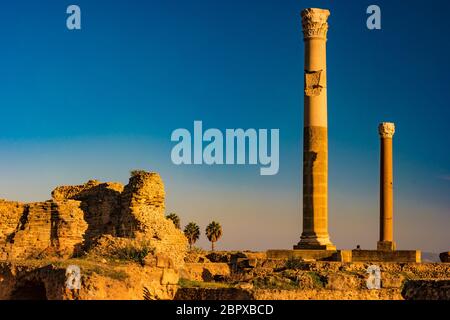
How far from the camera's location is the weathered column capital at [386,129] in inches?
1802

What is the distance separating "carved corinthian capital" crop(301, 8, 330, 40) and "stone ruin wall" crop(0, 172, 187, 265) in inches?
317

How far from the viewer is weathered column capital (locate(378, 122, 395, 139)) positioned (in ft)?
150

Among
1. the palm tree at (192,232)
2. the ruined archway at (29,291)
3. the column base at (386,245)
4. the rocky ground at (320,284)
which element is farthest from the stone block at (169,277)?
the palm tree at (192,232)

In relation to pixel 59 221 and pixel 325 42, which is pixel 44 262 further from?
pixel 325 42

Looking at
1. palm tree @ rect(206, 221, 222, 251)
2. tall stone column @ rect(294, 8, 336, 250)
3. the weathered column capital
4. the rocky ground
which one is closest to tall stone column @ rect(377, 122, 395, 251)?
the weathered column capital

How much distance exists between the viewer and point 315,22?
1511 inches

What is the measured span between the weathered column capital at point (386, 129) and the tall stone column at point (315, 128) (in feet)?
25.5

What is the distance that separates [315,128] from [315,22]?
13.1 ft

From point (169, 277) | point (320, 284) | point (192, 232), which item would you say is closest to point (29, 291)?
point (169, 277)

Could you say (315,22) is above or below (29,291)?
above

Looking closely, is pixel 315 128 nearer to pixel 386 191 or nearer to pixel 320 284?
pixel 386 191

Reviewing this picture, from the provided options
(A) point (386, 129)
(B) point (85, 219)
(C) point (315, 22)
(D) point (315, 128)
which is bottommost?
(B) point (85, 219)
